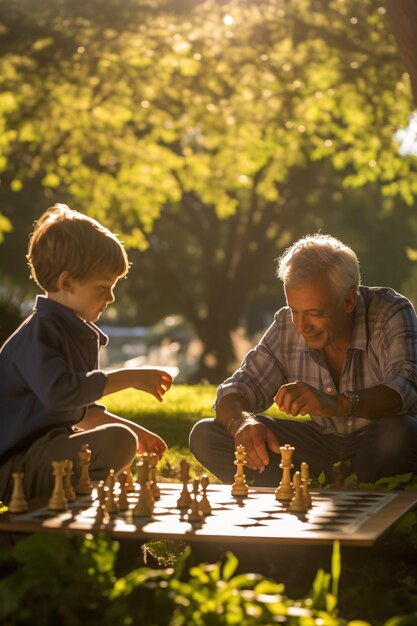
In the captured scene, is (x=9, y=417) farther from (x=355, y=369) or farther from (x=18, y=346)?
(x=355, y=369)

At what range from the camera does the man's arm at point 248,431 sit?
545 cm

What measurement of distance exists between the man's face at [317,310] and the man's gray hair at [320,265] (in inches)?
1.3

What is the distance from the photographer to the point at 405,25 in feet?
27.8

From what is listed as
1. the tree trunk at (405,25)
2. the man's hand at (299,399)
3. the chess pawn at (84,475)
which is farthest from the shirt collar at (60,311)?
the tree trunk at (405,25)

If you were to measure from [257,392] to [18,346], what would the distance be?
5.40ft

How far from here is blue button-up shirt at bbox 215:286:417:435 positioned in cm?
582

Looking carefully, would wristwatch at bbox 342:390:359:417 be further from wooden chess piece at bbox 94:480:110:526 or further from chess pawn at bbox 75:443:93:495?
wooden chess piece at bbox 94:480:110:526

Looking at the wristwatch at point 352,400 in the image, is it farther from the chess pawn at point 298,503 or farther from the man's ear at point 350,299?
the chess pawn at point 298,503

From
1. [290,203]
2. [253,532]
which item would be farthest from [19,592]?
[290,203]

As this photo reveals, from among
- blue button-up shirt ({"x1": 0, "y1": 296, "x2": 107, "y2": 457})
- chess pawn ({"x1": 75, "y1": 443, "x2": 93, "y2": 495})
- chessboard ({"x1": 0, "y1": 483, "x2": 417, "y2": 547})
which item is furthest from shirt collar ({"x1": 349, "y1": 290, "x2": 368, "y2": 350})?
chess pawn ({"x1": 75, "y1": 443, "x2": 93, "y2": 495})

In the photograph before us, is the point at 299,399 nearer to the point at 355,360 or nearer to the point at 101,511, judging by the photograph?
the point at 355,360

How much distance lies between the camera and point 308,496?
4.59m

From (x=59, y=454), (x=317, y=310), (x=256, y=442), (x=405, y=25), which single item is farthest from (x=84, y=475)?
(x=405, y=25)

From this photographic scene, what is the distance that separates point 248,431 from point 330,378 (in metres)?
0.75
